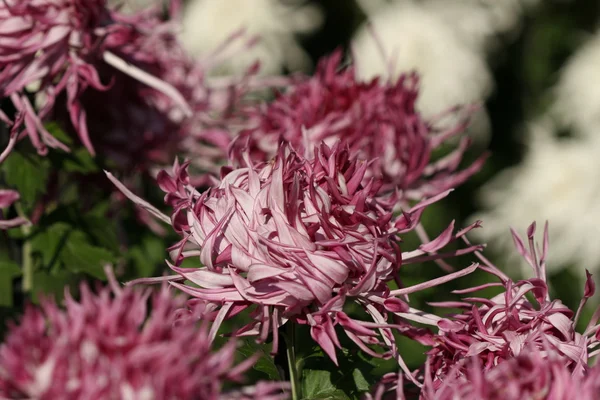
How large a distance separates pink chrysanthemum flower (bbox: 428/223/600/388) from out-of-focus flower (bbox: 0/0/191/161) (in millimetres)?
441

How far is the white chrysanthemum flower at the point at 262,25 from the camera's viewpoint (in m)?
3.38

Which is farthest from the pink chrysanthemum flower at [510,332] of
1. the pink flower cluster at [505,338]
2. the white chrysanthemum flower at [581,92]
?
the white chrysanthemum flower at [581,92]

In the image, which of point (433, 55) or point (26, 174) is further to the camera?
point (433, 55)

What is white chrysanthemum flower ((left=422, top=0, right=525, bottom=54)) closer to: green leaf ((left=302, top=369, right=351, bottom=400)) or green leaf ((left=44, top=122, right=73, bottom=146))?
green leaf ((left=44, top=122, right=73, bottom=146))

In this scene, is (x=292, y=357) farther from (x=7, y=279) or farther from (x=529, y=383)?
(x=7, y=279)

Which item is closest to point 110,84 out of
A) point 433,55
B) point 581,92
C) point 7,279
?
point 7,279

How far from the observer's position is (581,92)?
3213 mm

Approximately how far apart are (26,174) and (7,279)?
0.12 m

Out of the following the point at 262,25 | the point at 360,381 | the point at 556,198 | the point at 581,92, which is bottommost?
the point at 556,198

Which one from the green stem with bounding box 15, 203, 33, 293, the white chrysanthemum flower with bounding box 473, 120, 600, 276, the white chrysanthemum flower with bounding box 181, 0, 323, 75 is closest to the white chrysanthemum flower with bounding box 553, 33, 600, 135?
the white chrysanthemum flower with bounding box 473, 120, 600, 276

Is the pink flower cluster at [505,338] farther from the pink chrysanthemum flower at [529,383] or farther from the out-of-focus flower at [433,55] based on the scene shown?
the out-of-focus flower at [433,55]

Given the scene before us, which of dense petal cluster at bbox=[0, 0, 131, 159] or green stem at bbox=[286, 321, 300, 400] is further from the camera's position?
dense petal cluster at bbox=[0, 0, 131, 159]

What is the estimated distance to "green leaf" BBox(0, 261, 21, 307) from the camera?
3.25 feet

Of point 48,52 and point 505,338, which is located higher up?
point 48,52
